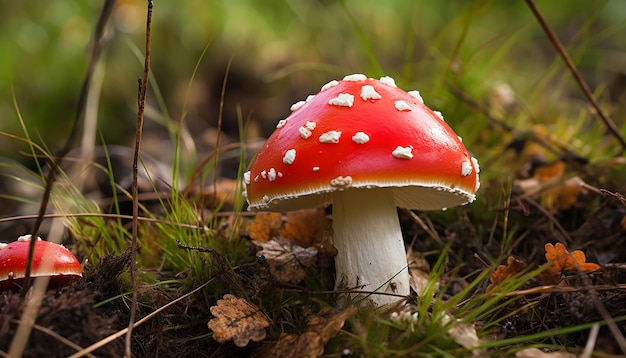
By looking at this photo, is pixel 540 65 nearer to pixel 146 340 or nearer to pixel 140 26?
pixel 140 26

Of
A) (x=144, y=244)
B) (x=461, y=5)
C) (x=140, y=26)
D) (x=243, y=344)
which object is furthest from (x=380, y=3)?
(x=243, y=344)

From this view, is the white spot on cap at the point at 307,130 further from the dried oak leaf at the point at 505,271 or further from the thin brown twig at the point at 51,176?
the dried oak leaf at the point at 505,271

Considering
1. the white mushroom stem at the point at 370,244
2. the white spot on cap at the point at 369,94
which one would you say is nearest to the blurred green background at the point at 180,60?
the white mushroom stem at the point at 370,244

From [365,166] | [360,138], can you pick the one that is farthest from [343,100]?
[365,166]

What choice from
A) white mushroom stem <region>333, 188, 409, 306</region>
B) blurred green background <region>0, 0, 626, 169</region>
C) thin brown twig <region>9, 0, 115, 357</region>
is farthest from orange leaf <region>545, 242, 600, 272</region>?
blurred green background <region>0, 0, 626, 169</region>

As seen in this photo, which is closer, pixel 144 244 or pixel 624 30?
pixel 144 244

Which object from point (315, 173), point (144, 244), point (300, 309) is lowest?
point (300, 309)

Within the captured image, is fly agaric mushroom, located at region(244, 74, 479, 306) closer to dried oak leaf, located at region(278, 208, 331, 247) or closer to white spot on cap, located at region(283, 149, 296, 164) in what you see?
Answer: white spot on cap, located at region(283, 149, 296, 164)
